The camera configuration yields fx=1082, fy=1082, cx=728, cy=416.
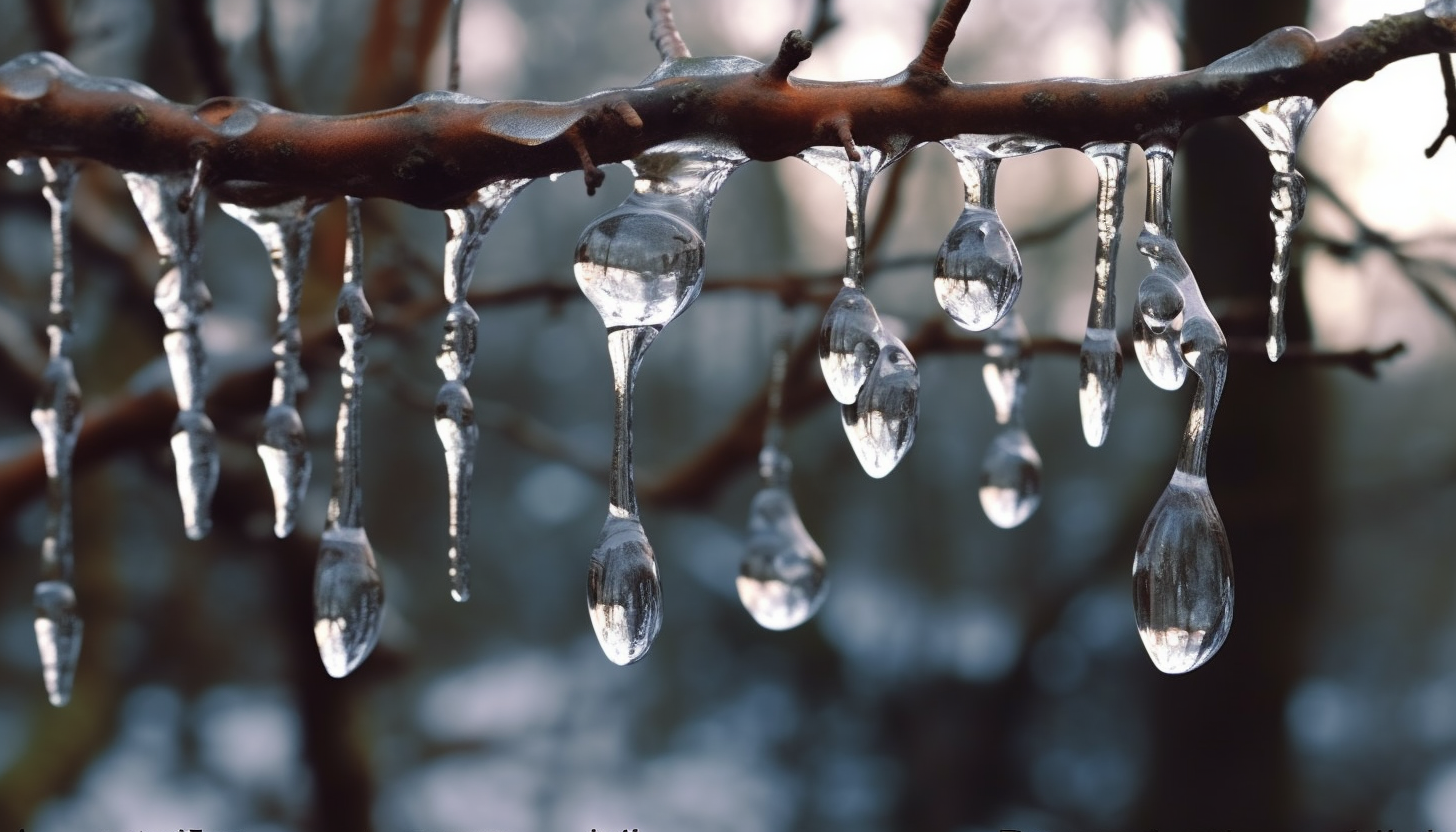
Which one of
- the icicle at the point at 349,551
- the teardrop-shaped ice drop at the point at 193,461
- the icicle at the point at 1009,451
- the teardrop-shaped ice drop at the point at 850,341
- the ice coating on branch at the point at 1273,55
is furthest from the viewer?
the icicle at the point at 1009,451

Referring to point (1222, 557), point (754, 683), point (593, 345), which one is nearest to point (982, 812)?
point (754, 683)

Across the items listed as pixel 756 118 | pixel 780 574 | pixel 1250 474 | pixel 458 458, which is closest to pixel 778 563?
pixel 780 574

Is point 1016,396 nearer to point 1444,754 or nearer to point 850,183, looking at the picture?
point 850,183

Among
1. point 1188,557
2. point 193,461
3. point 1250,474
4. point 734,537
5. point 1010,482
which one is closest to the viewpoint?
point 1188,557

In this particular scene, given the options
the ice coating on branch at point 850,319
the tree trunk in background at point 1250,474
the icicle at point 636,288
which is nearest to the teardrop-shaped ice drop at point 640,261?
the icicle at point 636,288

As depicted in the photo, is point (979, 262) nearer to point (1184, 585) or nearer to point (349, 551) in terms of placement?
point (1184, 585)

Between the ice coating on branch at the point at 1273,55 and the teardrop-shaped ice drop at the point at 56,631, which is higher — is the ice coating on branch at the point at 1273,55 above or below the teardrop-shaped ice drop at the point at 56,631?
above

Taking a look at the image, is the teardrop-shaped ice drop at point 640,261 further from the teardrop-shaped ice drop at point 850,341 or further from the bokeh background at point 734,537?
the bokeh background at point 734,537
